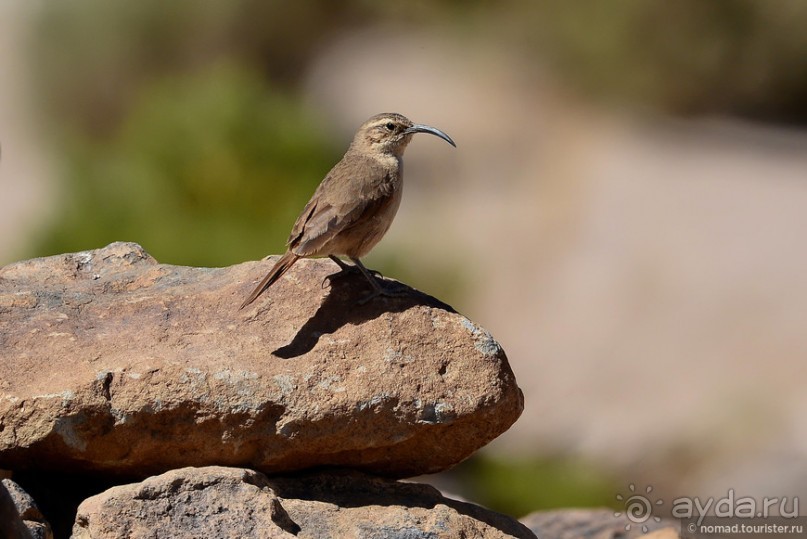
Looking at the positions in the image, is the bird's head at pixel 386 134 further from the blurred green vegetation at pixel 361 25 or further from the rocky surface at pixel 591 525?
A: the blurred green vegetation at pixel 361 25

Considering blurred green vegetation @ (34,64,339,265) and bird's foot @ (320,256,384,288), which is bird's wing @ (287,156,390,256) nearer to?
bird's foot @ (320,256,384,288)

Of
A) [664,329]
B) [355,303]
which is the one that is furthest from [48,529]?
[664,329]

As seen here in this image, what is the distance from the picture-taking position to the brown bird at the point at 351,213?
598 centimetres

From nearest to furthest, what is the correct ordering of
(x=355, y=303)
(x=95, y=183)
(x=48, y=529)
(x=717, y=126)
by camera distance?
(x=48, y=529), (x=355, y=303), (x=95, y=183), (x=717, y=126)

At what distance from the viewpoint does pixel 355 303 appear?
5859 mm

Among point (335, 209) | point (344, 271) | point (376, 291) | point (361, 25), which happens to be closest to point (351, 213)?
point (335, 209)

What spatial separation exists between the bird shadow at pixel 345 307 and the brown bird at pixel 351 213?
5 cm

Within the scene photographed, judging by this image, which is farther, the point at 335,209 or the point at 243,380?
the point at 335,209

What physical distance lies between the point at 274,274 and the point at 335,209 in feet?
2.12

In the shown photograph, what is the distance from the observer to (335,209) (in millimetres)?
6250

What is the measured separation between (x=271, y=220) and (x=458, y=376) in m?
6.97

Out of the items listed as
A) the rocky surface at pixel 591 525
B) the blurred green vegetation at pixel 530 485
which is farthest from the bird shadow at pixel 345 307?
the blurred green vegetation at pixel 530 485

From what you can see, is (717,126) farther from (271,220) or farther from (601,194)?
(271,220)

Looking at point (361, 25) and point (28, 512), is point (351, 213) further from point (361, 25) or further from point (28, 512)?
point (361, 25)
